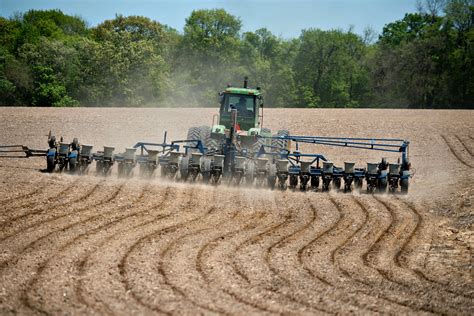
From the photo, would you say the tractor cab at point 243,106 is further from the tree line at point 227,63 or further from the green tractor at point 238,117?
the tree line at point 227,63

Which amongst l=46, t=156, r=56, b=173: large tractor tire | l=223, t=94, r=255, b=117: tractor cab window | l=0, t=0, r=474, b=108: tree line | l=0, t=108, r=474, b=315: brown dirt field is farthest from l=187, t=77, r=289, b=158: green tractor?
l=0, t=0, r=474, b=108: tree line

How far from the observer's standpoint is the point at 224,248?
9.55 metres

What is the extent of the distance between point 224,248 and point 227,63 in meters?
55.9

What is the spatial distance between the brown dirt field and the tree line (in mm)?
33710

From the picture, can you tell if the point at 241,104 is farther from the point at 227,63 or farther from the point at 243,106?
the point at 227,63

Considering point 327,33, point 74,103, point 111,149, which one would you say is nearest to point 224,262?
point 111,149

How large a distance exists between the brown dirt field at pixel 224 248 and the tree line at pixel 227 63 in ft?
111

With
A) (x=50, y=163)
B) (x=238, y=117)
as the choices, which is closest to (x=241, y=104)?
(x=238, y=117)

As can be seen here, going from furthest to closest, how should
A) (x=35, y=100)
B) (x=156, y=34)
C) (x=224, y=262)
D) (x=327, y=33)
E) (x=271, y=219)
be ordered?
(x=327, y=33) < (x=156, y=34) < (x=35, y=100) < (x=271, y=219) < (x=224, y=262)

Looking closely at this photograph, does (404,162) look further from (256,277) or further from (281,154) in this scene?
→ (256,277)

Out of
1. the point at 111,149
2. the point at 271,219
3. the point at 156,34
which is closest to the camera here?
the point at 271,219

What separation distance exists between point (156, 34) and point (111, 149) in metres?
47.8

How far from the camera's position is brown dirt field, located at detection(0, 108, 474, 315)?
24.0 ft

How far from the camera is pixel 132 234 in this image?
33.0ft
